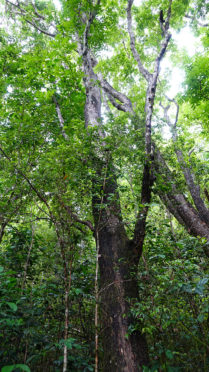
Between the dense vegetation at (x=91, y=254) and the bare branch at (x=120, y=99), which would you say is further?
the bare branch at (x=120, y=99)

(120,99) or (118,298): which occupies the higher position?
(120,99)

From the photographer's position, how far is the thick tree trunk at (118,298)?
2.39 meters

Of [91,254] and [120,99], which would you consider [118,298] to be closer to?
[91,254]

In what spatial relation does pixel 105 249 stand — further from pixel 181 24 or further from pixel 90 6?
pixel 181 24

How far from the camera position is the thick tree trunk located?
7.84ft

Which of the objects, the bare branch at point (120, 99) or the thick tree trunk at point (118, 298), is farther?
the bare branch at point (120, 99)

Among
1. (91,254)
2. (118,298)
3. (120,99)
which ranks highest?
(120,99)

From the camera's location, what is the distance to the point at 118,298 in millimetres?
2732

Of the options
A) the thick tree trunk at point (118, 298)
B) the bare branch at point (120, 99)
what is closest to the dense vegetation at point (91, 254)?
the thick tree trunk at point (118, 298)

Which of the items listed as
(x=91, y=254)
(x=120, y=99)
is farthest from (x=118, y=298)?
(x=120, y=99)

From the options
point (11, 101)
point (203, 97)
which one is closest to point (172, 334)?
point (11, 101)

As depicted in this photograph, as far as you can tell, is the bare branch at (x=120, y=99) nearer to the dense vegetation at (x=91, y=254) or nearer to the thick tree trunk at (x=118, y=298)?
the dense vegetation at (x=91, y=254)

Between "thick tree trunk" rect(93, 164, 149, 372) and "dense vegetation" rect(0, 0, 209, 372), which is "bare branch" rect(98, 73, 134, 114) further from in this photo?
"thick tree trunk" rect(93, 164, 149, 372)

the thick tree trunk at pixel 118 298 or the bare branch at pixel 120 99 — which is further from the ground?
the bare branch at pixel 120 99
